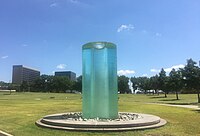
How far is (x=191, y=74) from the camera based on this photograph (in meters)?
44.6

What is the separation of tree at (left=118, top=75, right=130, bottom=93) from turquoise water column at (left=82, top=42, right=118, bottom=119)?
119m

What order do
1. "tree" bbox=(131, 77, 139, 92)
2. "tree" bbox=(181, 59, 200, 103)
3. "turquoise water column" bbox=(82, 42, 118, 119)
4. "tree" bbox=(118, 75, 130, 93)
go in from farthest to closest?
"tree" bbox=(131, 77, 139, 92), "tree" bbox=(118, 75, 130, 93), "tree" bbox=(181, 59, 200, 103), "turquoise water column" bbox=(82, 42, 118, 119)

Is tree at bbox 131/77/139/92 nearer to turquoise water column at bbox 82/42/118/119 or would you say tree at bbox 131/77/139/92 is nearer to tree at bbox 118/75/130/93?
tree at bbox 118/75/130/93

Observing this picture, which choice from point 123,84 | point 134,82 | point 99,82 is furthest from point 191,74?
point 134,82

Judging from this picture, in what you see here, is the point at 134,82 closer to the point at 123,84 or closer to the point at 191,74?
the point at 123,84

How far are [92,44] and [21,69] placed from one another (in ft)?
609

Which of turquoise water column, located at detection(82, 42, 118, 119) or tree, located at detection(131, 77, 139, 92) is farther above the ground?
tree, located at detection(131, 77, 139, 92)

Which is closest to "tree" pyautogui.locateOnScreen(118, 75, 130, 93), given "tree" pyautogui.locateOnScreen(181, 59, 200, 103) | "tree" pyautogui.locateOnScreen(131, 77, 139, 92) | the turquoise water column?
"tree" pyautogui.locateOnScreen(131, 77, 139, 92)

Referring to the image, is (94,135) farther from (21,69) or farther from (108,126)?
(21,69)

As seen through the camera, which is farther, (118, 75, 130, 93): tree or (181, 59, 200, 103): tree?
(118, 75, 130, 93): tree

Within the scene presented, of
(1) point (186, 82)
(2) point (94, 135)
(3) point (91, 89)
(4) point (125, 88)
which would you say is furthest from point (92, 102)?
(4) point (125, 88)

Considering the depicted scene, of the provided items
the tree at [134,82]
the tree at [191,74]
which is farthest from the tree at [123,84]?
the tree at [191,74]

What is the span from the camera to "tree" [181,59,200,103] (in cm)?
4395

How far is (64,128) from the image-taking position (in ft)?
44.2
